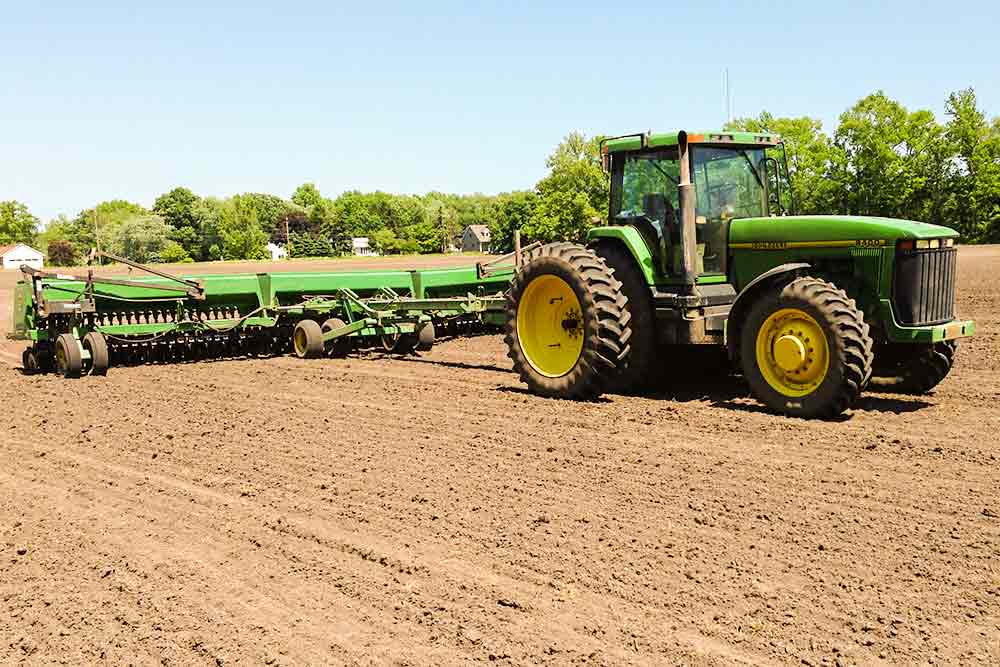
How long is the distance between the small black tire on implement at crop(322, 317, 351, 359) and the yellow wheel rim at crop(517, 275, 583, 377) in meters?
3.89

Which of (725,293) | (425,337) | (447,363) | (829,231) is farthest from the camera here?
(425,337)

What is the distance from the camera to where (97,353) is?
10.6 metres

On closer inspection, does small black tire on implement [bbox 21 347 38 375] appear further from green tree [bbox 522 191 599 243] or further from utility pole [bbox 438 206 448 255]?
utility pole [bbox 438 206 448 255]

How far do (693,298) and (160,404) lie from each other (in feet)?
16.6

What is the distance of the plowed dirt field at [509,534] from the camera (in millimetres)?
3604

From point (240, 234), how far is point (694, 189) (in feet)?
309

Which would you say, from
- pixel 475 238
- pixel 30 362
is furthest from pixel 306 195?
pixel 30 362

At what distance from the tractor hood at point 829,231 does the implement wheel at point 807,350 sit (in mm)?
487

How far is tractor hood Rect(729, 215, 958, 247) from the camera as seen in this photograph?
6953mm

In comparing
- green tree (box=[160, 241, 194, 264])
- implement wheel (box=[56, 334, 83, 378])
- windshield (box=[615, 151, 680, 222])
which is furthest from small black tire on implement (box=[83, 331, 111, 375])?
green tree (box=[160, 241, 194, 264])

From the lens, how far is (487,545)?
4566mm

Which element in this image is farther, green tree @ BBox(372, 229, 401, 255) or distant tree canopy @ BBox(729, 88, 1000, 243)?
green tree @ BBox(372, 229, 401, 255)

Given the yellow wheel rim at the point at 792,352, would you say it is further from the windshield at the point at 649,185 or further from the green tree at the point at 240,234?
the green tree at the point at 240,234

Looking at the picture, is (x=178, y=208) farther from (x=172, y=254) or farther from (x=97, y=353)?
(x=97, y=353)
